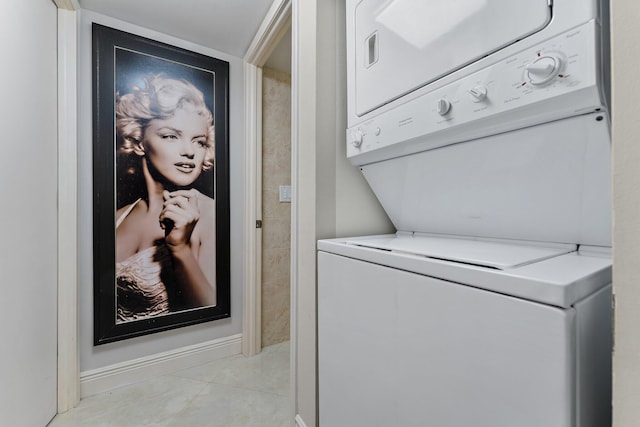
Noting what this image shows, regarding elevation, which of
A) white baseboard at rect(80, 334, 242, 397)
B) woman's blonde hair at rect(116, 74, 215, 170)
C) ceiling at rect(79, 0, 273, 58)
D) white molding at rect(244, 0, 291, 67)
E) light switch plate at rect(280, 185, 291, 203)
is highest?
ceiling at rect(79, 0, 273, 58)

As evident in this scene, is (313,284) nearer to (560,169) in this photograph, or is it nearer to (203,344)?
(560,169)

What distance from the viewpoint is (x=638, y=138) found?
11.9 inches

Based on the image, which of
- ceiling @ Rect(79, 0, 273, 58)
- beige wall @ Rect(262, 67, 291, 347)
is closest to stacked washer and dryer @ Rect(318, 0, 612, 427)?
ceiling @ Rect(79, 0, 273, 58)

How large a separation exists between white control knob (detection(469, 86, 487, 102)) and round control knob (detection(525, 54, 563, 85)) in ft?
0.28

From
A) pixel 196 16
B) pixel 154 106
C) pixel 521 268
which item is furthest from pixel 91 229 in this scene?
pixel 521 268

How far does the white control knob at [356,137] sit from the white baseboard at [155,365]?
1.88 meters

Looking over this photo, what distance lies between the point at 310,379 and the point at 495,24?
1.33 m

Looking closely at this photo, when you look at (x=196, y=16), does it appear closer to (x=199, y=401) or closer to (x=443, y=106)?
(x=443, y=106)

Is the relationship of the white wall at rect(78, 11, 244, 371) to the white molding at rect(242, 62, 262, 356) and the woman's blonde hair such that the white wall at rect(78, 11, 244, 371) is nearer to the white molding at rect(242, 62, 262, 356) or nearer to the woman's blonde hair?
the white molding at rect(242, 62, 262, 356)

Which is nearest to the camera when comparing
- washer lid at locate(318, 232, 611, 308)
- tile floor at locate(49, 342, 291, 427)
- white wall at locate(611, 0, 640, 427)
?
white wall at locate(611, 0, 640, 427)

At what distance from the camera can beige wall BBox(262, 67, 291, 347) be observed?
2.30 meters

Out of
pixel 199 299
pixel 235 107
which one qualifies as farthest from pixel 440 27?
pixel 199 299

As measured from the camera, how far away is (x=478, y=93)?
0.63m

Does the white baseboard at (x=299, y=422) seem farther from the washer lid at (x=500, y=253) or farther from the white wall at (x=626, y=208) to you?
the white wall at (x=626, y=208)
